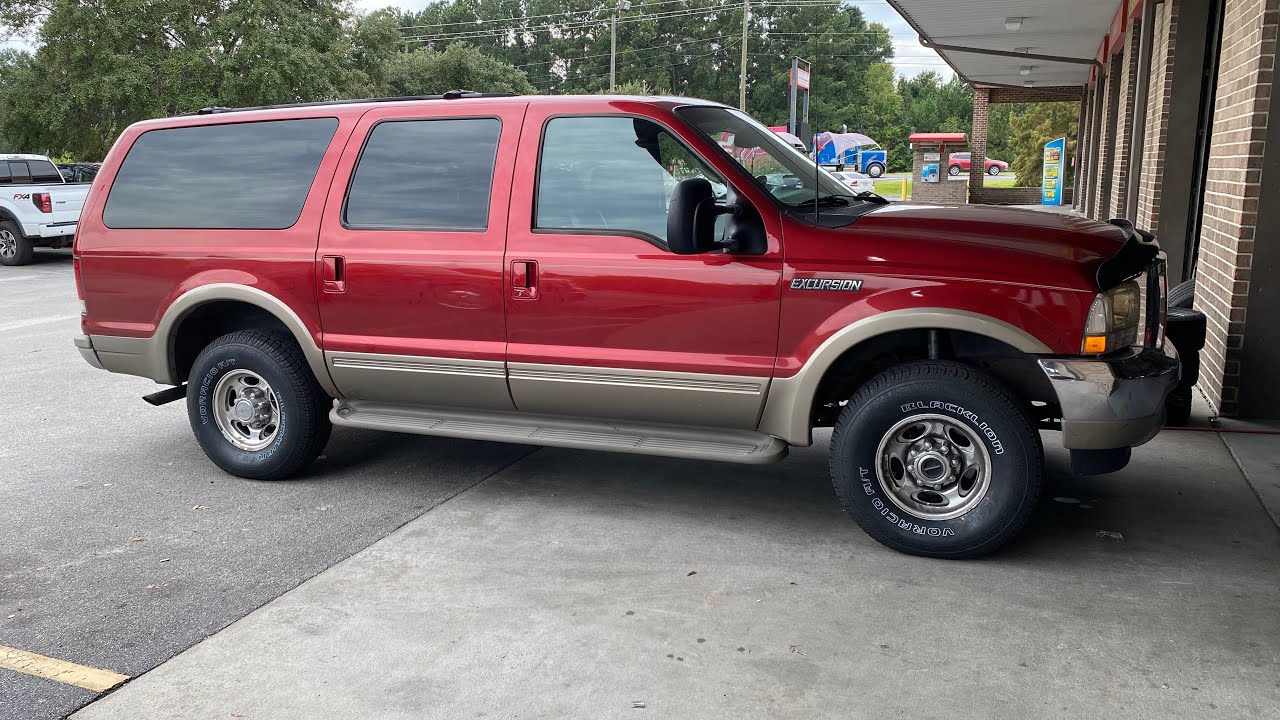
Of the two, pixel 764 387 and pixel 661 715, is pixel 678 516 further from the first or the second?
pixel 661 715

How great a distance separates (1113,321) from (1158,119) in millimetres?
7045

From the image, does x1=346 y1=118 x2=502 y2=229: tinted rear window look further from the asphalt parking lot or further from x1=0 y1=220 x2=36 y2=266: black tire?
x1=0 y1=220 x2=36 y2=266: black tire

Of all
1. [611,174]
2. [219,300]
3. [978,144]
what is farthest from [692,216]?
[978,144]

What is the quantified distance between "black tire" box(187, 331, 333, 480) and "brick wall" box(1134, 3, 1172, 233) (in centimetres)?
796

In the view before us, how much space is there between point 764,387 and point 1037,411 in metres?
1.26

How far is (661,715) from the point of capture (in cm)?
327

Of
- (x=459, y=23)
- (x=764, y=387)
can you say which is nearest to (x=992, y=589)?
(x=764, y=387)

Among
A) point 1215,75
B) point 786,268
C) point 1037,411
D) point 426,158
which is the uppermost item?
point 1215,75

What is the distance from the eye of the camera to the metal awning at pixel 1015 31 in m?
14.9

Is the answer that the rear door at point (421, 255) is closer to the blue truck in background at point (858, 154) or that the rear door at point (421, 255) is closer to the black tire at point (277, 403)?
the black tire at point (277, 403)

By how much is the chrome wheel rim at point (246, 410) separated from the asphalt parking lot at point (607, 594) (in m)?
0.26

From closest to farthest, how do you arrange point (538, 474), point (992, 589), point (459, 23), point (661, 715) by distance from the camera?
point (661, 715) → point (992, 589) → point (538, 474) → point (459, 23)

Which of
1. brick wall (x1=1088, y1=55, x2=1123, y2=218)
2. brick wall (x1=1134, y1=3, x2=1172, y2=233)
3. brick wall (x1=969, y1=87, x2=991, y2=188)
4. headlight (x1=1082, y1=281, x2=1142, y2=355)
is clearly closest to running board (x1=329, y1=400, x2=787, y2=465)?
headlight (x1=1082, y1=281, x2=1142, y2=355)

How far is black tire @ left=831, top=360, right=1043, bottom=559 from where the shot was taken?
4.30 metres
